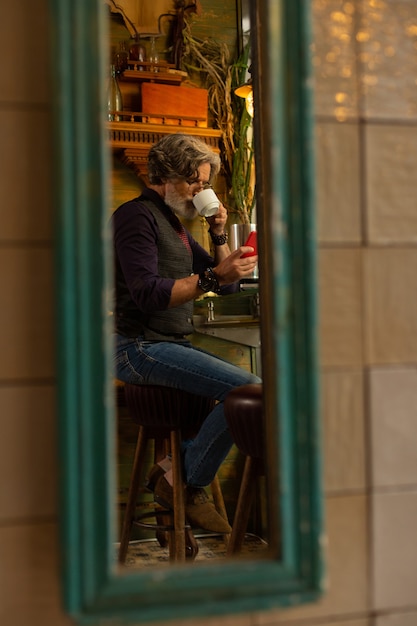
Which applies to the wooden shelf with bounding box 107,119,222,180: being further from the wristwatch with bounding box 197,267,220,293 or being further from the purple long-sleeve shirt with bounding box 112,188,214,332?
the wristwatch with bounding box 197,267,220,293

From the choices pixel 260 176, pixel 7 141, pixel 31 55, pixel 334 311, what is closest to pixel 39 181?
pixel 7 141

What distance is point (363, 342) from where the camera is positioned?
1431mm

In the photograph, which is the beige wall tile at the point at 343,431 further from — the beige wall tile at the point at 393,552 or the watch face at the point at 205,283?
the watch face at the point at 205,283

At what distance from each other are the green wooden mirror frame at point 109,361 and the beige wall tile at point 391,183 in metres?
0.19

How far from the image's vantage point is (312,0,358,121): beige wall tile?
1.40m

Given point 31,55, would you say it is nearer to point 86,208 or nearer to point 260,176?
point 86,208

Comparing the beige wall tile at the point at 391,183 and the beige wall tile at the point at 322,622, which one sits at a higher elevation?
the beige wall tile at the point at 391,183

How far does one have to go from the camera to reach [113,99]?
11.1ft

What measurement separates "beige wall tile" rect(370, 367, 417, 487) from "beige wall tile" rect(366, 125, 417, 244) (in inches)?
10.3

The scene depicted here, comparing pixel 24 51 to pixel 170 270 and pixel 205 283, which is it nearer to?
pixel 205 283

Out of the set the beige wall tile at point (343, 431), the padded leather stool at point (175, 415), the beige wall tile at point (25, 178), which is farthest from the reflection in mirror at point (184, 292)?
the beige wall tile at point (25, 178)

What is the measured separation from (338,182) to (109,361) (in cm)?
54

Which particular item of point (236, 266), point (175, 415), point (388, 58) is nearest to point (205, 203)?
point (236, 266)

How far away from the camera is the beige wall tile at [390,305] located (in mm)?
1438
